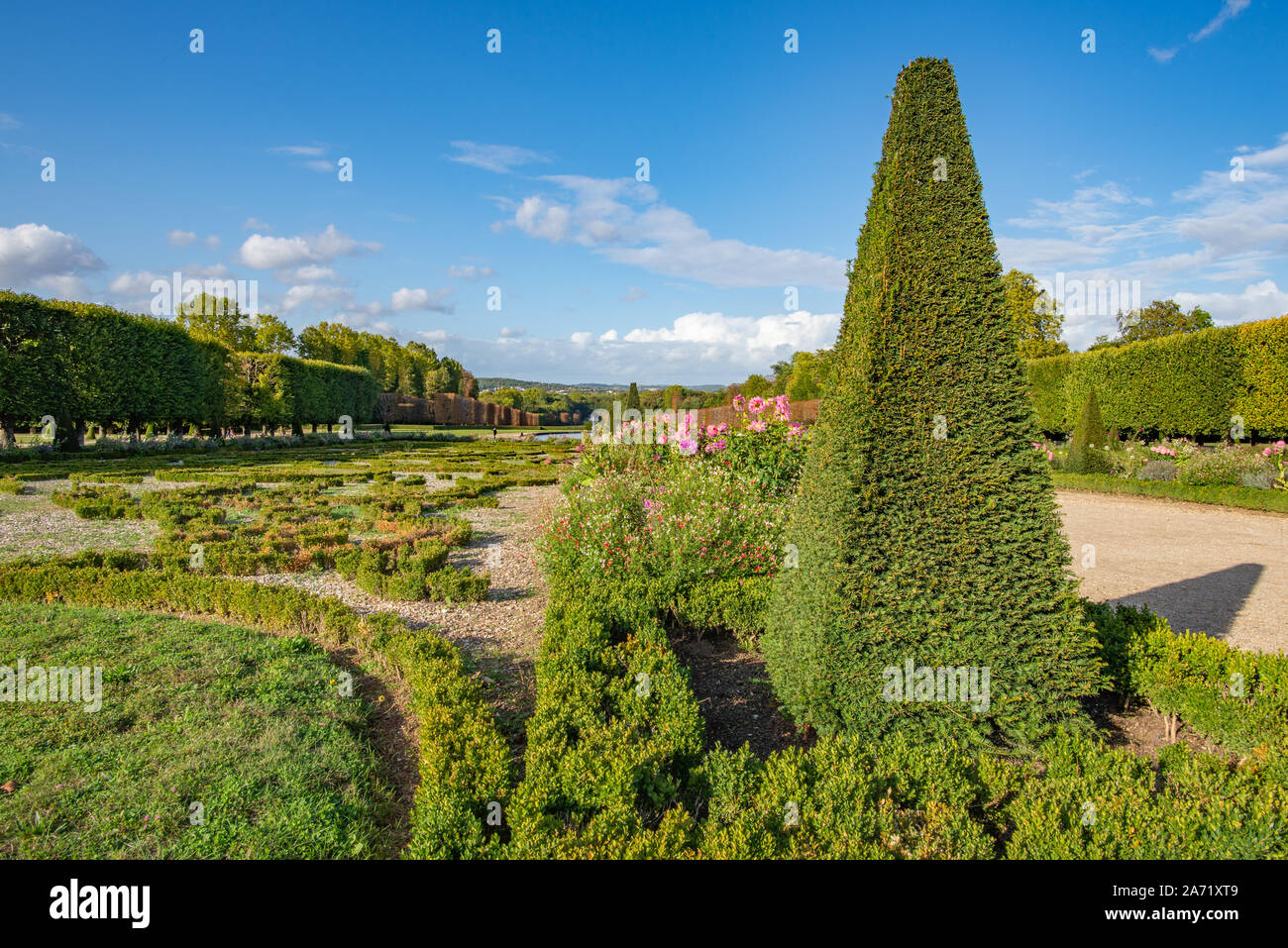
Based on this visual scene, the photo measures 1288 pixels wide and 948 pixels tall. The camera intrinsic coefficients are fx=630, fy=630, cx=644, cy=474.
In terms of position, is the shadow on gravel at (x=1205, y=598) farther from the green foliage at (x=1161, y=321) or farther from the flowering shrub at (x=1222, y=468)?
the green foliage at (x=1161, y=321)

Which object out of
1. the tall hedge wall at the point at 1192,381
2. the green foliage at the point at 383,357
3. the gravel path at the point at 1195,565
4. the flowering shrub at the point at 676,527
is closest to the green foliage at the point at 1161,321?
the tall hedge wall at the point at 1192,381

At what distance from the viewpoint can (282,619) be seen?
535 cm

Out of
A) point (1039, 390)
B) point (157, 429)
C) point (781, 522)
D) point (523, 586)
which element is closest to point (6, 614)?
point (523, 586)

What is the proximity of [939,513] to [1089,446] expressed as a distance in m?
17.9

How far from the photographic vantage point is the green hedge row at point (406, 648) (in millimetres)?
2488

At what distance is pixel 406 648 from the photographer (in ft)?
14.6

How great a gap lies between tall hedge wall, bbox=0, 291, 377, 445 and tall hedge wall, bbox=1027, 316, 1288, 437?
29.8m

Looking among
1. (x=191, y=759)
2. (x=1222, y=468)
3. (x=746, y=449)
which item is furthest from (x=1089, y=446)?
(x=191, y=759)

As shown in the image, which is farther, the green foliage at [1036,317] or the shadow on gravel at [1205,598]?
the green foliage at [1036,317]

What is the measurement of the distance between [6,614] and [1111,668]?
8.64m

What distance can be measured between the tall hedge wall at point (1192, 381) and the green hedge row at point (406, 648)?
16.2 meters

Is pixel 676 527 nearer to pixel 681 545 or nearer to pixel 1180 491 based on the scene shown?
pixel 681 545

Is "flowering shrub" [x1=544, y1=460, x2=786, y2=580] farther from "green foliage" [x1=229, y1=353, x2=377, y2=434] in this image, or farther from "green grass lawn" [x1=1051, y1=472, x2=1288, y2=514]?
"green foliage" [x1=229, y1=353, x2=377, y2=434]
